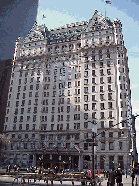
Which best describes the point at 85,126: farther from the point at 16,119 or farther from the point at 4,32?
the point at 4,32

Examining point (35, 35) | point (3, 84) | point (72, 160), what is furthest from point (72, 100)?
point (3, 84)

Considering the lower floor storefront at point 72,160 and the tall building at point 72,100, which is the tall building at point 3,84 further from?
the tall building at point 72,100

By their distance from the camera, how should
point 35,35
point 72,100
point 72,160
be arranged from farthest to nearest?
point 35,35 → point 72,100 → point 72,160

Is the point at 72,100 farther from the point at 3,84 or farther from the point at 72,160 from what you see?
the point at 3,84

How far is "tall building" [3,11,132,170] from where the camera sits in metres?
66.1

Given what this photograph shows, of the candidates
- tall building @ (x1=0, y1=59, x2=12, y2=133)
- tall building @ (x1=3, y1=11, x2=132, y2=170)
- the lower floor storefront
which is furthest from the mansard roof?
tall building @ (x1=0, y1=59, x2=12, y2=133)

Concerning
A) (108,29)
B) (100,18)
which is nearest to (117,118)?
(108,29)

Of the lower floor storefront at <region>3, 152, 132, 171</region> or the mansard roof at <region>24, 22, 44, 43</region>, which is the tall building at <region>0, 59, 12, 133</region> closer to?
the lower floor storefront at <region>3, 152, 132, 171</region>

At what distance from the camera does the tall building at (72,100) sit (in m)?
66.1

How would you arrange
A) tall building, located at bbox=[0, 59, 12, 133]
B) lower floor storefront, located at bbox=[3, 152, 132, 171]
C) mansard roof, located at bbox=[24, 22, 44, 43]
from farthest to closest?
1. mansard roof, located at bbox=[24, 22, 44, 43]
2. lower floor storefront, located at bbox=[3, 152, 132, 171]
3. tall building, located at bbox=[0, 59, 12, 133]

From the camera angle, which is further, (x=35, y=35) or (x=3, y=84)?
(x=35, y=35)

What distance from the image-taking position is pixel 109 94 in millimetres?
70750

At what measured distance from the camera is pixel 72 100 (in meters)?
75.3

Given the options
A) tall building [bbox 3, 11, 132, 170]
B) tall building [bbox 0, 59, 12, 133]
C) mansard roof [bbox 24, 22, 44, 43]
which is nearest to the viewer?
tall building [bbox 0, 59, 12, 133]
